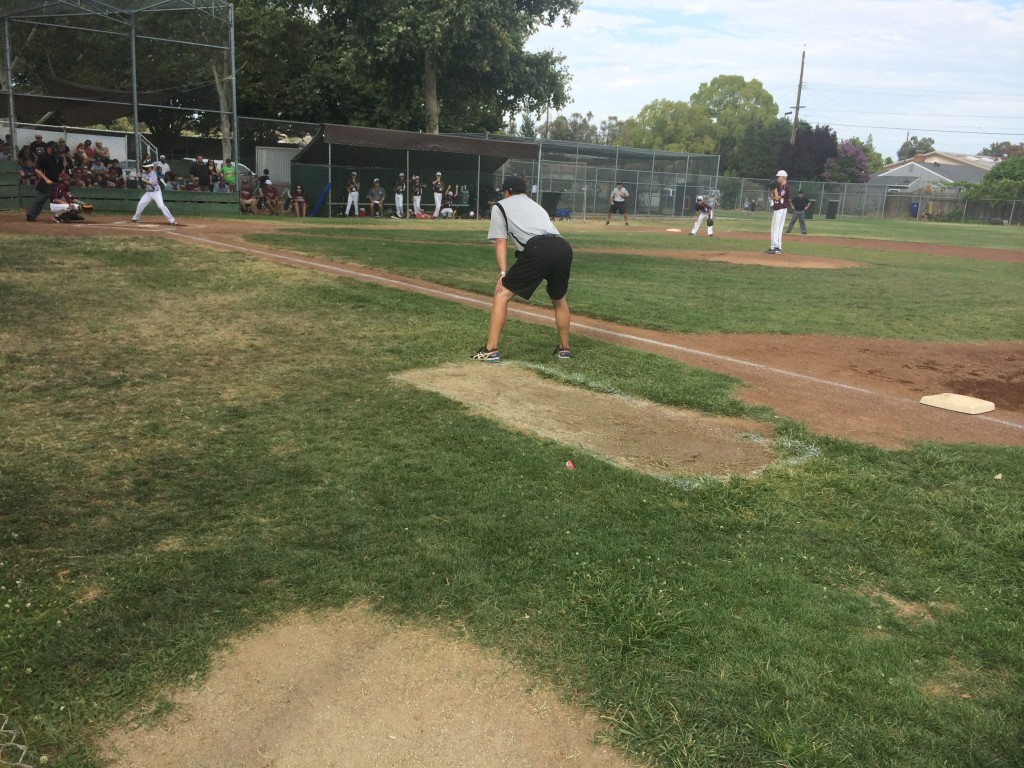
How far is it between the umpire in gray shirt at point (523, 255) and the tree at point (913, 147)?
177598 millimetres

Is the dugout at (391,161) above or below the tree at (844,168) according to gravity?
below

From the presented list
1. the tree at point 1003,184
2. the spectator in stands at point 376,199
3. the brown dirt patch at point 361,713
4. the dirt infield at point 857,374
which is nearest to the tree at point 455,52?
the spectator in stands at point 376,199

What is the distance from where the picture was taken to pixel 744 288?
13.1m

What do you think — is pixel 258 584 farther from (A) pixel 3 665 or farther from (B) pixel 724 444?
(B) pixel 724 444

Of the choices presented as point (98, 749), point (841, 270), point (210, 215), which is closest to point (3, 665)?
point (98, 749)

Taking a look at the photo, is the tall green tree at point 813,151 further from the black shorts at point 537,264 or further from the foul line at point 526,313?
the black shorts at point 537,264

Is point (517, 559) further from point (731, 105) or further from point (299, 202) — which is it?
point (731, 105)

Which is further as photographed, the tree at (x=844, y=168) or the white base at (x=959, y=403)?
the tree at (x=844, y=168)

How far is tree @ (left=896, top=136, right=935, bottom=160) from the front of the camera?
16412 centimetres

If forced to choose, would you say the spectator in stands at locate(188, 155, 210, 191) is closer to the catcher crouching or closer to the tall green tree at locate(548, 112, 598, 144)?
the catcher crouching

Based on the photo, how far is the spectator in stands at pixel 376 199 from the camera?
1101 inches

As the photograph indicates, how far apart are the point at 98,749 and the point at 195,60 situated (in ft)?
94.2

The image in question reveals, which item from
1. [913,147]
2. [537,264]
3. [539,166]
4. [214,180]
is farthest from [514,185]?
[913,147]

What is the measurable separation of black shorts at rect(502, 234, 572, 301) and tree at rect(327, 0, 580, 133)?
27732mm
